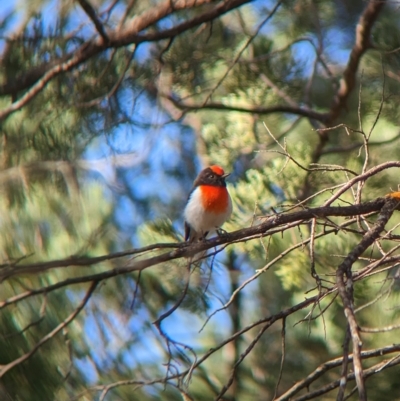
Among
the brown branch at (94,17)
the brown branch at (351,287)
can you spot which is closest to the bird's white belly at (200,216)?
the brown branch at (94,17)

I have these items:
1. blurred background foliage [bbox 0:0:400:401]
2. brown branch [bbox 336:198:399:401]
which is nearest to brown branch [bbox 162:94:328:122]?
Result: blurred background foliage [bbox 0:0:400:401]

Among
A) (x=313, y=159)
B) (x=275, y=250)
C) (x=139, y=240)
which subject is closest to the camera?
(x=139, y=240)

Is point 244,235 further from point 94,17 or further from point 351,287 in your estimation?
point 94,17

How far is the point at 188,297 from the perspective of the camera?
11.9ft

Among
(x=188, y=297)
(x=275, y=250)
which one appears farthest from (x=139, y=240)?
(x=275, y=250)

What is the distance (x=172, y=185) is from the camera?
5.55m

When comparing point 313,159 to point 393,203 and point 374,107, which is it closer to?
point 374,107

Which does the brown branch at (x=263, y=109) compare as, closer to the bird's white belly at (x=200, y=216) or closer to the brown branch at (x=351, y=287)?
the bird's white belly at (x=200, y=216)

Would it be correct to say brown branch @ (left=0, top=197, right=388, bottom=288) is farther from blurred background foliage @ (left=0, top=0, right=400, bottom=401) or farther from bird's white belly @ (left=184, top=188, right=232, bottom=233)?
bird's white belly @ (left=184, top=188, right=232, bottom=233)

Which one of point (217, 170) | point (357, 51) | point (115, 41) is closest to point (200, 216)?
point (217, 170)

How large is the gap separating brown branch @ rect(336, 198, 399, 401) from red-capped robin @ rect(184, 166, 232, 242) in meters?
1.71

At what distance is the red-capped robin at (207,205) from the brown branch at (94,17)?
40.7 inches

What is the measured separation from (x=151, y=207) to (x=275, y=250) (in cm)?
120

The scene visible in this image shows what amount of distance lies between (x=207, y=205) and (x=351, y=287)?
2.20 metres
